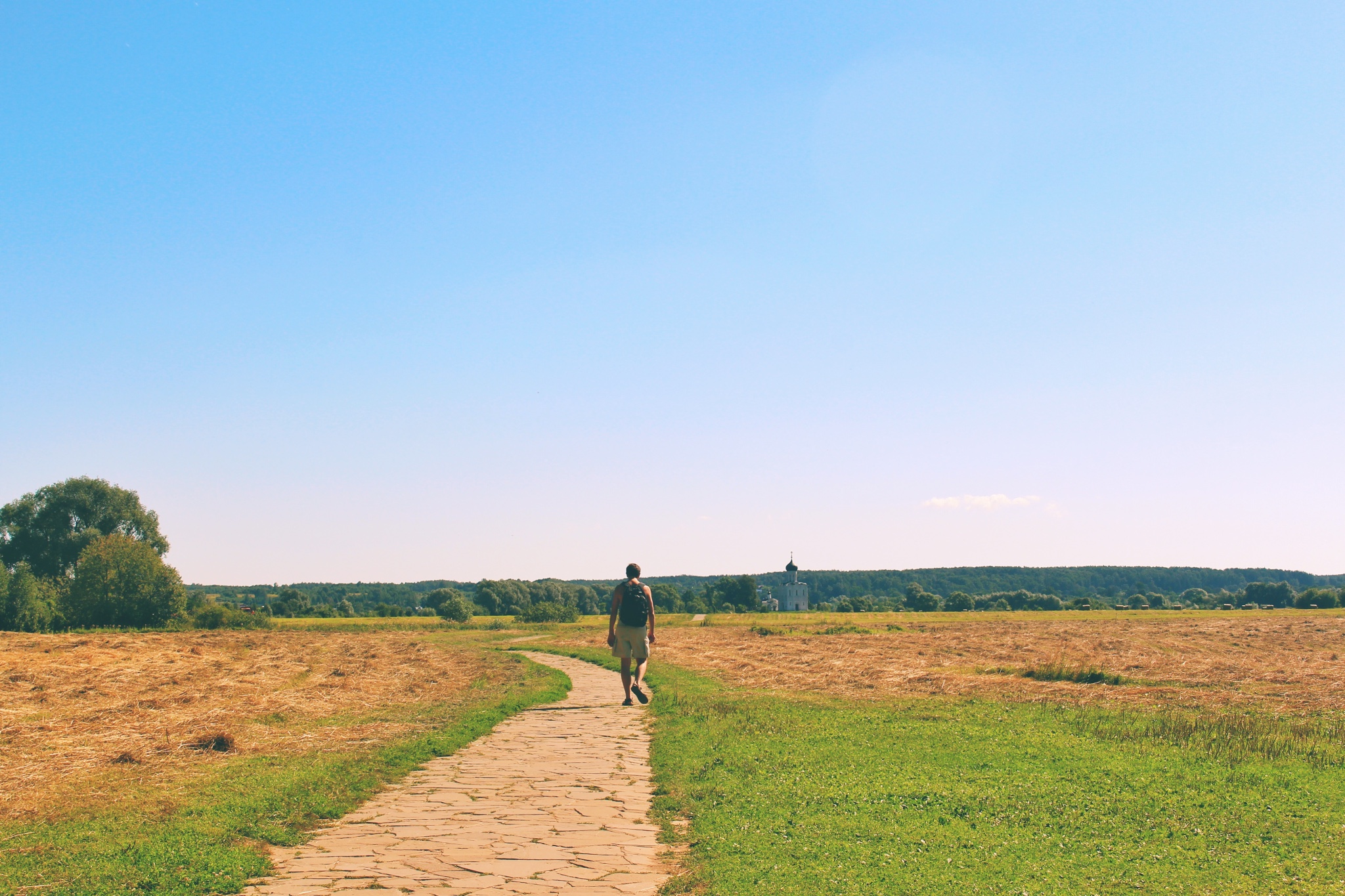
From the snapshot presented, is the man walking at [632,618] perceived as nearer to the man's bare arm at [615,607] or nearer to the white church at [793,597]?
the man's bare arm at [615,607]

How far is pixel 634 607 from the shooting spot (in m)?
14.5

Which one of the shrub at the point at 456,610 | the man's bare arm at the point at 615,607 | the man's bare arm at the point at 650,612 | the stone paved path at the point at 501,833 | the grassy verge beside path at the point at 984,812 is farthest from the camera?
the shrub at the point at 456,610

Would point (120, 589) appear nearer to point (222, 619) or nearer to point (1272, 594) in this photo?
point (222, 619)

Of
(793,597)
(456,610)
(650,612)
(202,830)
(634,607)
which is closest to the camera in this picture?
(202,830)

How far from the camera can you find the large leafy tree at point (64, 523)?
85000mm

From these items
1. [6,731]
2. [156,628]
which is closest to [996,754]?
[6,731]

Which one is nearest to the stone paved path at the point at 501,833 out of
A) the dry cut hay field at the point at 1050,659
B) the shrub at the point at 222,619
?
the dry cut hay field at the point at 1050,659

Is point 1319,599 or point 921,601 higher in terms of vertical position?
point 1319,599

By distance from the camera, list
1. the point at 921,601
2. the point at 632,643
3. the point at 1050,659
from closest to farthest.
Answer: the point at 632,643 → the point at 1050,659 → the point at 921,601

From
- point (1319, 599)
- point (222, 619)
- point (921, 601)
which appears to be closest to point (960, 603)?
point (921, 601)

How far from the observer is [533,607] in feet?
301

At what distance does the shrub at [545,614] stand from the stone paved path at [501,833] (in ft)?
263

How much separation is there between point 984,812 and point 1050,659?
29.2 metres

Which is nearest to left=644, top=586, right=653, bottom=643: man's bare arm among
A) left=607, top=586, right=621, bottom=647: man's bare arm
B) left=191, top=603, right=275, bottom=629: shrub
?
left=607, top=586, right=621, bottom=647: man's bare arm
